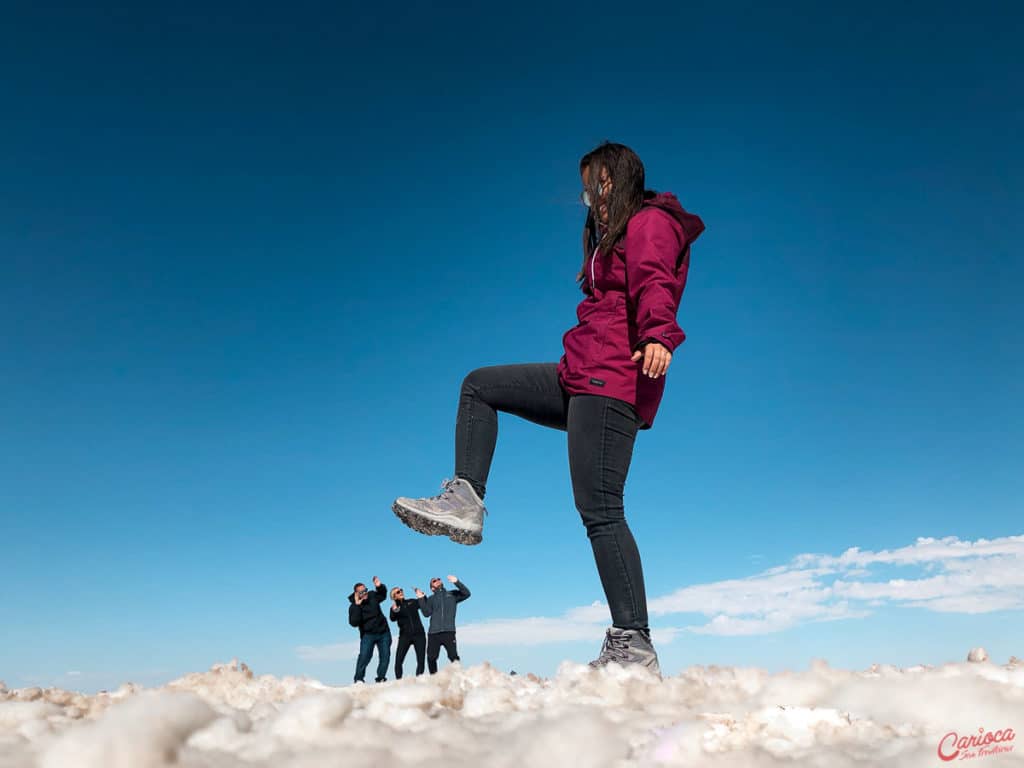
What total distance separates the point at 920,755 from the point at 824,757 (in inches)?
8.5

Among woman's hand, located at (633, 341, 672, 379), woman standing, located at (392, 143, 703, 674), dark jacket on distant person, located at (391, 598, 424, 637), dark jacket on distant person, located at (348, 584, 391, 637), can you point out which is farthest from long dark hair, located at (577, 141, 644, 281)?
dark jacket on distant person, located at (391, 598, 424, 637)

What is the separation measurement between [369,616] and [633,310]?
491 inches

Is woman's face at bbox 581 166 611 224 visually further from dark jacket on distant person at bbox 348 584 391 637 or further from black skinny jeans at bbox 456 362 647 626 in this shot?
dark jacket on distant person at bbox 348 584 391 637

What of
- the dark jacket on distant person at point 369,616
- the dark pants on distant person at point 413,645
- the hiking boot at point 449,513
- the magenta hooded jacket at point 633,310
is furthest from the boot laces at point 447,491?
the dark pants on distant person at point 413,645

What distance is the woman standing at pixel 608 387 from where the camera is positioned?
368 centimetres

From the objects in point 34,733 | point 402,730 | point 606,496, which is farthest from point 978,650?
point 34,733

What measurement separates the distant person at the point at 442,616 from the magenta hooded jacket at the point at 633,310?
1216cm

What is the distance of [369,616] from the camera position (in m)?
14.7

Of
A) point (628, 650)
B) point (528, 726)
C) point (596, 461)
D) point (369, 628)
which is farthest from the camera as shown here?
point (369, 628)

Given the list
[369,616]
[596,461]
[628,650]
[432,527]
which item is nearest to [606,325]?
[596,461]

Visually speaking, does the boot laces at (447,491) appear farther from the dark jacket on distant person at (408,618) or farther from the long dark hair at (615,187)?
the dark jacket on distant person at (408,618)

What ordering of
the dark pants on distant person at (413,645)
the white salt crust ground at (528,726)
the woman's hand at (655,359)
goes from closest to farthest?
the white salt crust ground at (528,726), the woman's hand at (655,359), the dark pants on distant person at (413,645)

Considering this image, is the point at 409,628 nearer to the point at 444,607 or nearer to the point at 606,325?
the point at 444,607

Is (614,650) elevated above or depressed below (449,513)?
below
